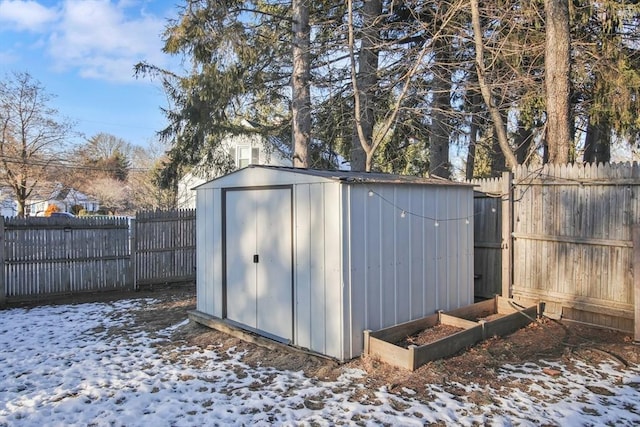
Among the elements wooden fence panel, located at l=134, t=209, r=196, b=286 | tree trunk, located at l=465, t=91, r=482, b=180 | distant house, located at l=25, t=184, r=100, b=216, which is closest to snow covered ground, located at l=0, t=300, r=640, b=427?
wooden fence panel, located at l=134, t=209, r=196, b=286

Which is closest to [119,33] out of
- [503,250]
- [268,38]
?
[268,38]

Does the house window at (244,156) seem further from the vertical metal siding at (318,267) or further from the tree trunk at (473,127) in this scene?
the vertical metal siding at (318,267)

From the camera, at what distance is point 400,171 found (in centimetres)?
1275

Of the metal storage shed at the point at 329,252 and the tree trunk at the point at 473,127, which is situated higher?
the tree trunk at the point at 473,127

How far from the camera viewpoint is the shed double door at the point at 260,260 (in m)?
4.96

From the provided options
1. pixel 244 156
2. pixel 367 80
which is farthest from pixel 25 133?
pixel 367 80

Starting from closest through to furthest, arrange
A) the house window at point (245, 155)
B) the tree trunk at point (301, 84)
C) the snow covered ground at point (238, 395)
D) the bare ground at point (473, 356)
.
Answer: the snow covered ground at point (238, 395)
the bare ground at point (473, 356)
the tree trunk at point (301, 84)
the house window at point (245, 155)

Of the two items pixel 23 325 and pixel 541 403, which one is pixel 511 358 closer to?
pixel 541 403

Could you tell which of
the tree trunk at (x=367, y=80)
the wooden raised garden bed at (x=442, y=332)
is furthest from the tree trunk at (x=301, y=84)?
the wooden raised garden bed at (x=442, y=332)

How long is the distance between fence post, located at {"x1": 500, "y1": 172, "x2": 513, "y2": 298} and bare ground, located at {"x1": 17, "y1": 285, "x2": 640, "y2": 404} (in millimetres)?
715

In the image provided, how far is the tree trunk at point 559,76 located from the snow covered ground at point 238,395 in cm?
353

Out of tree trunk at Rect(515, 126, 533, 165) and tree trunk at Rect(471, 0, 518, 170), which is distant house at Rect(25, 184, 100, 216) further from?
tree trunk at Rect(515, 126, 533, 165)

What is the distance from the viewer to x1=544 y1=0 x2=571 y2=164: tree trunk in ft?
21.2

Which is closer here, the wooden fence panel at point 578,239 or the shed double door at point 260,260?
the shed double door at point 260,260
